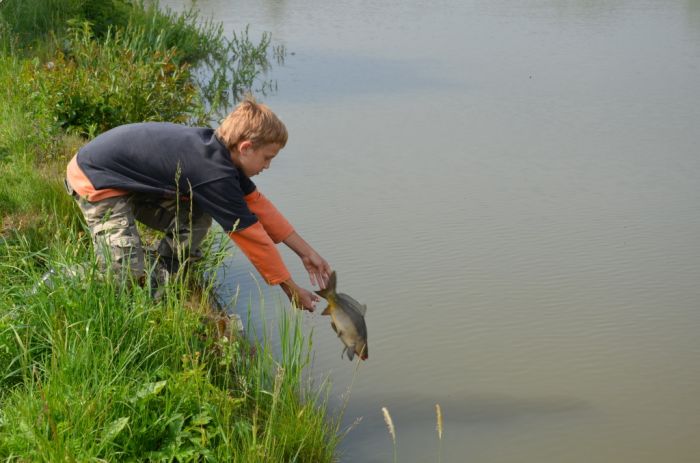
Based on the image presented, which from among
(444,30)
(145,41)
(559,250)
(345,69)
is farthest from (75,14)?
(559,250)

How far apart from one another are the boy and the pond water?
3.21ft

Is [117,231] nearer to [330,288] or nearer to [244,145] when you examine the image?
[244,145]

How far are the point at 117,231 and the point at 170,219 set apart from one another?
0.45m

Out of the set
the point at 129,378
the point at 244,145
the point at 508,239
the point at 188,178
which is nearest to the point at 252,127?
the point at 244,145

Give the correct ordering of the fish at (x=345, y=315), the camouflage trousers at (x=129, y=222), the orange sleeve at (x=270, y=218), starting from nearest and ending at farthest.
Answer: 1. the fish at (x=345, y=315)
2. the camouflage trousers at (x=129, y=222)
3. the orange sleeve at (x=270, y=218)

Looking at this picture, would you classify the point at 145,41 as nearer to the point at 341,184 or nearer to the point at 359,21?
the point at 341,184

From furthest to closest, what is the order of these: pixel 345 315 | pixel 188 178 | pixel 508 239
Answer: pixel 508 239, pixel 188 178, pixel 345 315

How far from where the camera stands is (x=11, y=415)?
347cm

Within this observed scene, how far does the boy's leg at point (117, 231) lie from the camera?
4723mm

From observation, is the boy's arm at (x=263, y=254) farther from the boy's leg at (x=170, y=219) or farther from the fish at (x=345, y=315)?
the boy's leg at (x=170, y=219)

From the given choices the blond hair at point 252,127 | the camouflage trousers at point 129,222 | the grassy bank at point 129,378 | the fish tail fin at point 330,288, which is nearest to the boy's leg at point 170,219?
the camouflage trousers at point 129,222

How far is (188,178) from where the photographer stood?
4531 mm

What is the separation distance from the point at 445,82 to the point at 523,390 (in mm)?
8142

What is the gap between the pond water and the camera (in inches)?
197
